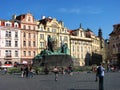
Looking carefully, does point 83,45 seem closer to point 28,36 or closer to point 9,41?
point 28,36

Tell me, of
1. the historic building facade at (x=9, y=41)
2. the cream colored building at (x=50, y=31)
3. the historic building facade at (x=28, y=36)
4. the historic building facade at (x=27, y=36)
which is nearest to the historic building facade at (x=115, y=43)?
the historic building facade at (x=27, y=36)

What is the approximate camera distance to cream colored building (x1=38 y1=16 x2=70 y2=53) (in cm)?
8969

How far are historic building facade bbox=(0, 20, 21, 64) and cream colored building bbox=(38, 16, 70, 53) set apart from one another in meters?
6.90

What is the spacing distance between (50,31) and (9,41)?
43.2 feet

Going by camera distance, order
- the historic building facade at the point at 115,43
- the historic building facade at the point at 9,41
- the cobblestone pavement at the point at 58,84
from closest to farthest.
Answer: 1. the cobblestone pavement at the point at 58,84
2. the historic building facade at the point at 9,41
3. the historic building facade at the point at 115,43

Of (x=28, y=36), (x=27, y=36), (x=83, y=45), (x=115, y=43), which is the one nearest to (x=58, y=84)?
(x=27, y=36)

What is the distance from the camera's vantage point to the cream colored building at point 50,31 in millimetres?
89688

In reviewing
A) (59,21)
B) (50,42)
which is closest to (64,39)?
(59,21)

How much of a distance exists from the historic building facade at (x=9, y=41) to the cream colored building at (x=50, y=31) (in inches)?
272

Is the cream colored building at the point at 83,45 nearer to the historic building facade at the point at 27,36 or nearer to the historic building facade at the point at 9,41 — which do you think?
the historic building facade at the point at 27,36

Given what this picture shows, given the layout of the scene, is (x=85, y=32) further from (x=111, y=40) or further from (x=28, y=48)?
(x=28, y=48)

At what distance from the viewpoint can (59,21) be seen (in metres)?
96.1

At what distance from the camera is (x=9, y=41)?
277ft

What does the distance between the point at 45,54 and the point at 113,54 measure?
6129 centimetres
